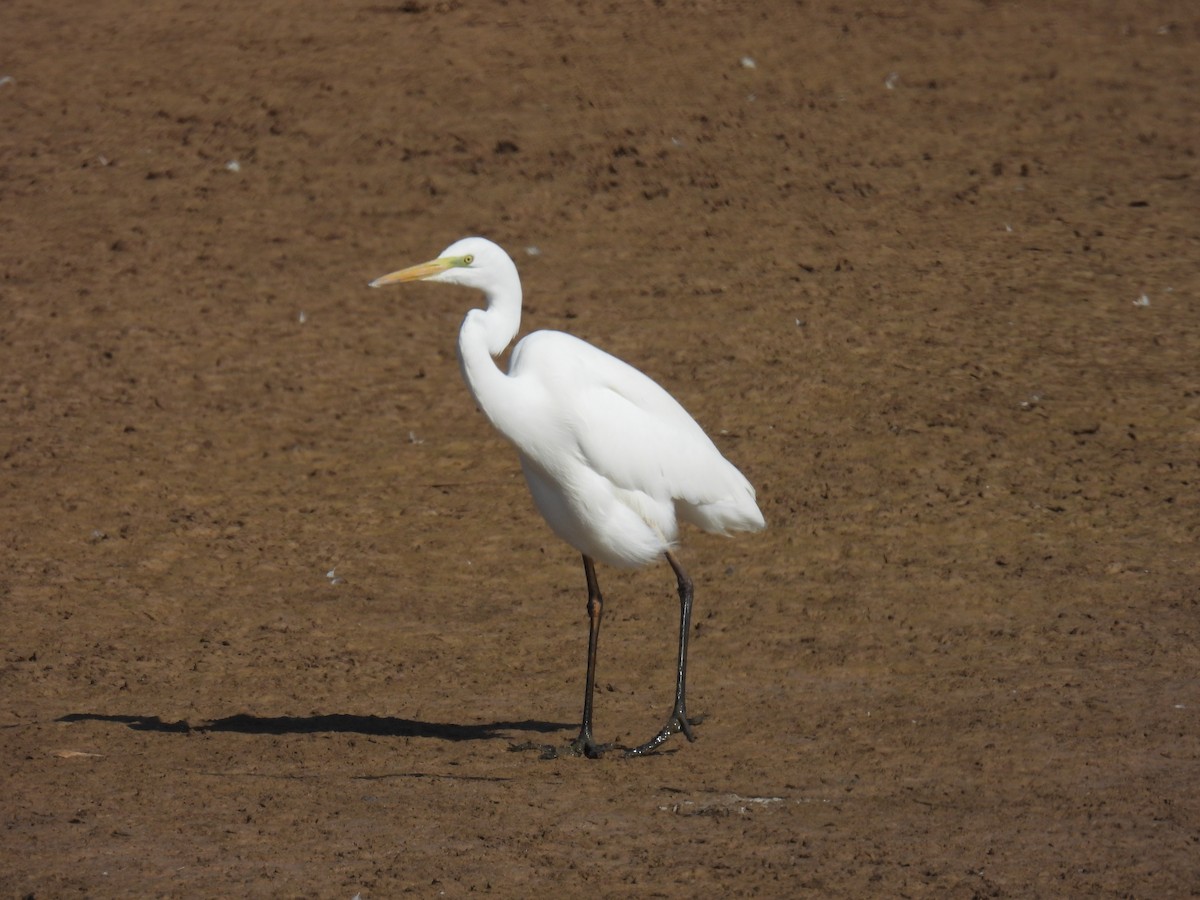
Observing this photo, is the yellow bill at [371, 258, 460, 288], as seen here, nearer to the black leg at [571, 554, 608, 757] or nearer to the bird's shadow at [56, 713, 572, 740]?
the black leg at [571, 554, 608, 757]

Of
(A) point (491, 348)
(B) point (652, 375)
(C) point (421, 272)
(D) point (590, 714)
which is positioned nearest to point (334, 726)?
(D) point (590, 714)

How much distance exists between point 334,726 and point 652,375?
387 cm

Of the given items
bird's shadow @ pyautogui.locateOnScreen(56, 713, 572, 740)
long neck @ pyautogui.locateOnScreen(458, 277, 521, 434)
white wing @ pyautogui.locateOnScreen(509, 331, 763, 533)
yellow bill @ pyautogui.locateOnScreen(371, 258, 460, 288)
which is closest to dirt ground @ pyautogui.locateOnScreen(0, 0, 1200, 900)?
bird's shadow @ pyautogui.locateOnScreen(56, 713, 572, 740)

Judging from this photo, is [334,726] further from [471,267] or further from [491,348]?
[471,267]

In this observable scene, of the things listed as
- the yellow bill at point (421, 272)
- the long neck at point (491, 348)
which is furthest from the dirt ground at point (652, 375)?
the yellow bill at point (421, 272)

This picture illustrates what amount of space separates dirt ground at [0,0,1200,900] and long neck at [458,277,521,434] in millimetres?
1277

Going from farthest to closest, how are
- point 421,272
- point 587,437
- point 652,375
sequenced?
point 652,375 < point 587,437 < point 421,272

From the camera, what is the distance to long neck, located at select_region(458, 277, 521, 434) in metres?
5.31

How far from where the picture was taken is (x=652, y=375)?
30.3ft

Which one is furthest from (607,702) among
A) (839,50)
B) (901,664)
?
(839,50)

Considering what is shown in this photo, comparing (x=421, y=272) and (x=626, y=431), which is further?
(x=626, y=431)

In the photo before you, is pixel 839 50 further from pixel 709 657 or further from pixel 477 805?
pixel 477 805

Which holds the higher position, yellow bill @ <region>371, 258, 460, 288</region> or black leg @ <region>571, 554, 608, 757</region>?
yellow bill @ <region>371, 258, 460, 288</region>

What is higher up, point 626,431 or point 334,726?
point 626,431
